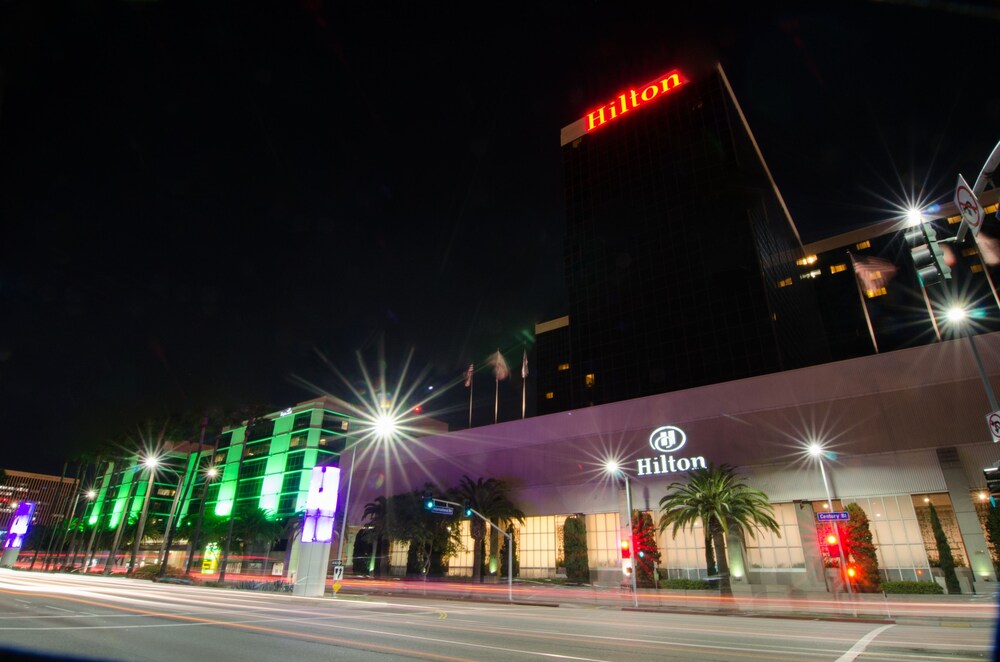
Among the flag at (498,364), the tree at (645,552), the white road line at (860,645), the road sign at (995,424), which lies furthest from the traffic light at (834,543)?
the flag at (498,364)

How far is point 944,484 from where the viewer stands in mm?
38031

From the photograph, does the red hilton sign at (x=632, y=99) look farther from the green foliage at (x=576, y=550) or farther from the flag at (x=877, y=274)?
the green foliage at (x=576, y=550)

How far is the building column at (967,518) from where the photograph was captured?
35.7 m

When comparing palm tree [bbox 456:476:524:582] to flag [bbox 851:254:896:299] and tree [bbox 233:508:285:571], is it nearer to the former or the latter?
tree [bbox 233:508:285:571]

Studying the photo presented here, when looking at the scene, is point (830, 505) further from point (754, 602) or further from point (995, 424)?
point (995, 424)

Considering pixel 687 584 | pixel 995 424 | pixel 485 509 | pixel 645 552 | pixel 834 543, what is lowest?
pixel 687 584

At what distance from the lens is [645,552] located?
46688mm

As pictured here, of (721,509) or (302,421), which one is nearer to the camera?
(721,509)

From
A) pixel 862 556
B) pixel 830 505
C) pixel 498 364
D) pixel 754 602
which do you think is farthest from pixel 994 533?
pixel 498 364

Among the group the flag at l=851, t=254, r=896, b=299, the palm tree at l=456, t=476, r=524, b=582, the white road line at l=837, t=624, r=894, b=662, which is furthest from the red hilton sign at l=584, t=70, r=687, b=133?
the white road line at l=837, t=624, r=894, b=662

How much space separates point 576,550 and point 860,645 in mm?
39911

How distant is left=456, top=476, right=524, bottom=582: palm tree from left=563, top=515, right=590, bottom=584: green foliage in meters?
5.64

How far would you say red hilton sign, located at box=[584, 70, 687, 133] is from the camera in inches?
3784

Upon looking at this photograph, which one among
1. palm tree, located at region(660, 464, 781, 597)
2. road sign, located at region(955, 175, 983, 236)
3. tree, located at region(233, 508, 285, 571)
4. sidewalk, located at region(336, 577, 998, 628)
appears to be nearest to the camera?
road sign, located at region(955, 175, 983, 236)
